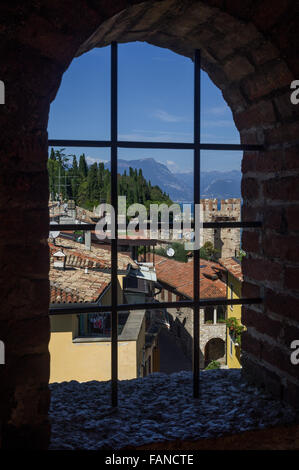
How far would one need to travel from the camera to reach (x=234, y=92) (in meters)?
1.60

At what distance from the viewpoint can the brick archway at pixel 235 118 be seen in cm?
107

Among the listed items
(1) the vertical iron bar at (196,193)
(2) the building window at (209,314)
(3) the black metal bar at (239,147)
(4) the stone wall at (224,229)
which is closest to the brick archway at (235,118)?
(3) the black metal bar at (239,147)

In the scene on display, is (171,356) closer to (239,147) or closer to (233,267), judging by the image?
(233,267)

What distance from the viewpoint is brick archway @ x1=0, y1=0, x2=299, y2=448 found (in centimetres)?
107

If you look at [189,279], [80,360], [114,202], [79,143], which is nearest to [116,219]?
[114,202]

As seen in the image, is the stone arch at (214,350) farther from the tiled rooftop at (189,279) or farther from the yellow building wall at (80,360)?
the yellow building wall at (80,360)

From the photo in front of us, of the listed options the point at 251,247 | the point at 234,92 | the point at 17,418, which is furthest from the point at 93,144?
the point at 17,418

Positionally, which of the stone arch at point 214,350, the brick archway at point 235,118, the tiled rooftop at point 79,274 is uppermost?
the brick archway at point 235,118

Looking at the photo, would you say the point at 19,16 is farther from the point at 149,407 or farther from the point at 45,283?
the point at 149,407

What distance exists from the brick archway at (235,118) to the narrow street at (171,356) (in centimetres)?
1881

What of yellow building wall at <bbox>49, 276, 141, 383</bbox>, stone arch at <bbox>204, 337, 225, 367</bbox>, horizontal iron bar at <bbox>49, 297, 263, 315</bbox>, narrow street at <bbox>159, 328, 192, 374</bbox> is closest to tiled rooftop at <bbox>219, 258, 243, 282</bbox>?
yellow building wall at <bbox>49, 276, 141, 383</bbox>

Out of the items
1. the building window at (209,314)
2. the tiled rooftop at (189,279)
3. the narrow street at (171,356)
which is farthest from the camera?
the narrow street at (171,356)

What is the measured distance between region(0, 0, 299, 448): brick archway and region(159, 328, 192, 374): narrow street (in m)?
18.8

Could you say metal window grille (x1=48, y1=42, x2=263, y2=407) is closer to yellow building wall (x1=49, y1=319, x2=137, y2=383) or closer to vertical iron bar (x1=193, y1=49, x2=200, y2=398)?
vertical iron bar (x1=193, y1=49, x2=200, y2=398)
